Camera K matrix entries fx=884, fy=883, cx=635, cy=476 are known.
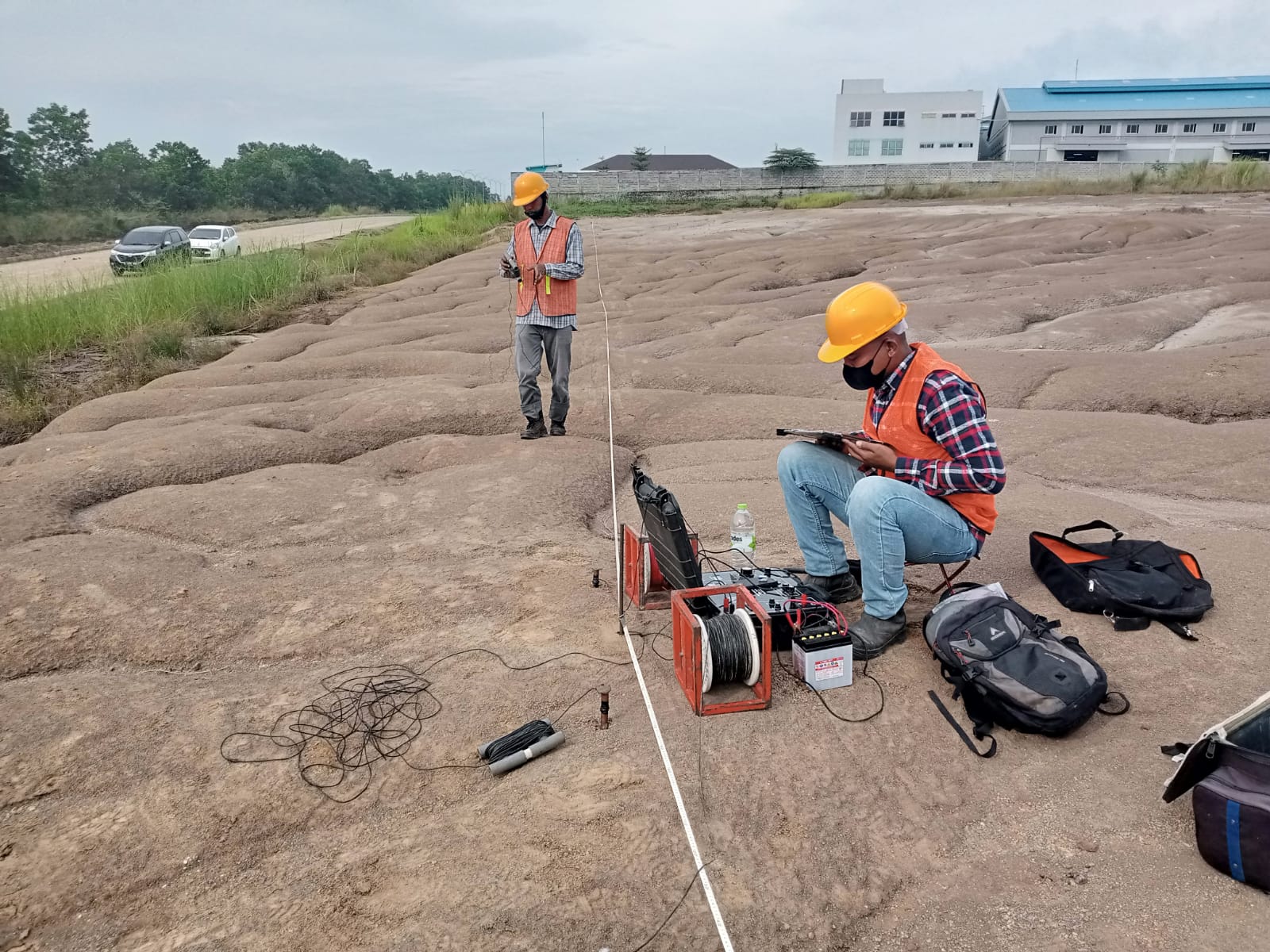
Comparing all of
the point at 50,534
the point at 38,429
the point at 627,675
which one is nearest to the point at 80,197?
the point at 38,429

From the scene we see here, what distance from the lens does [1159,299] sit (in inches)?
414

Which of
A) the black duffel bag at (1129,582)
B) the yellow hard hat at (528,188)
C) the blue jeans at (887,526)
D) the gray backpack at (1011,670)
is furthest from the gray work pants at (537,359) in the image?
the gray backpack at (1011,670)

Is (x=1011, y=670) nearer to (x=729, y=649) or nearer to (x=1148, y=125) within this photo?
(x=729, y=649)

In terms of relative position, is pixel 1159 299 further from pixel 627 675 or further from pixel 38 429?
pixel 38 429

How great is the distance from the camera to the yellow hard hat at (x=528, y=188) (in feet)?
20.3

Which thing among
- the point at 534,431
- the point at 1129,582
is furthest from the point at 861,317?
the point at 534,431

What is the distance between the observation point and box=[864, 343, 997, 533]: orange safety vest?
3.40 m

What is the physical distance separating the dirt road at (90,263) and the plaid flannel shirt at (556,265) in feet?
32.4

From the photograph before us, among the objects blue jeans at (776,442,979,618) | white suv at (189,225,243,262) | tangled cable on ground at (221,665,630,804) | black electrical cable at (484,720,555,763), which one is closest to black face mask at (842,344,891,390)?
blue jeans at (776,442,979,618)

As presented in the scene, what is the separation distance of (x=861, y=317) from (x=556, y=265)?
3.45 metres

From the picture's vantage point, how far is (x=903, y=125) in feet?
172

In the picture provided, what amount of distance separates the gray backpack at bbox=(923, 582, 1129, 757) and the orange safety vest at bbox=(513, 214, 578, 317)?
13.2ft

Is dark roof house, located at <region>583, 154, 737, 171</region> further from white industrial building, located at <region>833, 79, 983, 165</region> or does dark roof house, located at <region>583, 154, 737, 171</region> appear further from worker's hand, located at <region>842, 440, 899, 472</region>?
worker's hand, located at <region>842, 440, 899, 472</region>

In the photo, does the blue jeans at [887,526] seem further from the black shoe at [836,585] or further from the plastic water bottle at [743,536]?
the plastic water bottle at [743,536]
